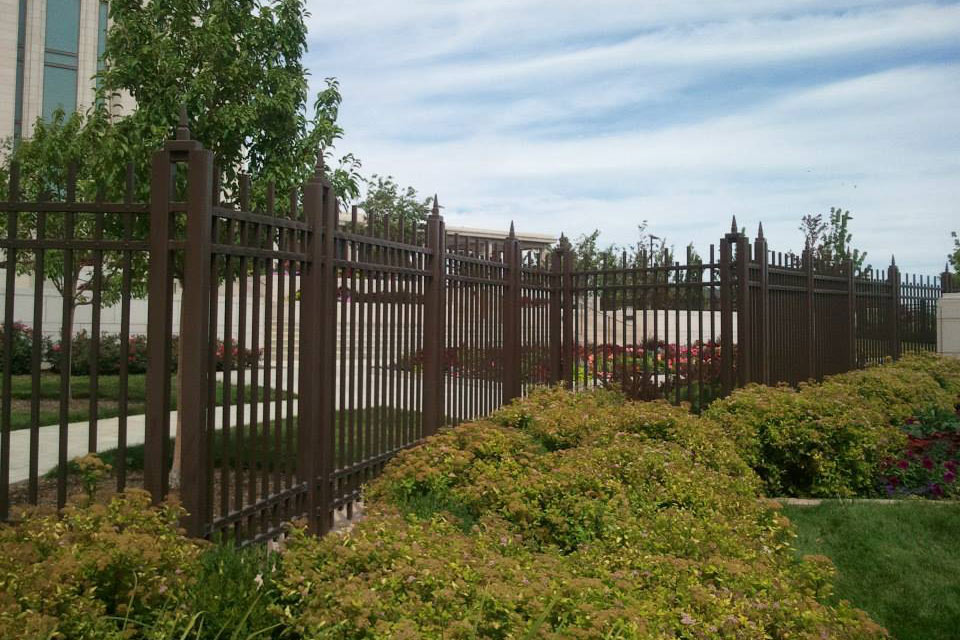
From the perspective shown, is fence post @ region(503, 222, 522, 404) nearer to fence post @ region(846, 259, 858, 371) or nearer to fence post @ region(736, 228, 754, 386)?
fence post @ region(736, 228, 754, 386)

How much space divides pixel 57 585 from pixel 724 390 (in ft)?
26.4

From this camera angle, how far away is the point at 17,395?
13.2 m

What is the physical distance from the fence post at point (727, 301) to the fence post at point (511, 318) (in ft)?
7.81

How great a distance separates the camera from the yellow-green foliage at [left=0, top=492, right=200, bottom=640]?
282 centimetres

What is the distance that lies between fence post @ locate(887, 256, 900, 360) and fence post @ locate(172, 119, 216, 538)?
16.1m

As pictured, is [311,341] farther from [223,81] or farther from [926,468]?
[926,468]

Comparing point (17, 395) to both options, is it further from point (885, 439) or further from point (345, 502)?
point (885, 439)

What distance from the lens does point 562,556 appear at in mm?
3893

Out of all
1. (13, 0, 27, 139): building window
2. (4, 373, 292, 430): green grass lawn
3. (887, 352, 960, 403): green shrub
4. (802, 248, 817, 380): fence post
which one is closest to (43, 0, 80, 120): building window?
(13, 0, 27, 139): building window

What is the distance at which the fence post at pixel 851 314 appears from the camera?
Answer: 14344mm

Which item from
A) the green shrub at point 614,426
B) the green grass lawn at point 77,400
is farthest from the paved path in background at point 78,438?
the green shrub at point 614,426

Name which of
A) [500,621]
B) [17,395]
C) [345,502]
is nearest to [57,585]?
[500,621]

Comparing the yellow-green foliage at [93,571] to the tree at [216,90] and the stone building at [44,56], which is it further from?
the stone building at [44,56]

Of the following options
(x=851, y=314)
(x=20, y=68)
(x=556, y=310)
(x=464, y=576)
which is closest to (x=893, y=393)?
(x=556, y=310)
